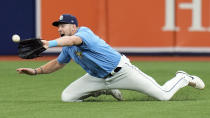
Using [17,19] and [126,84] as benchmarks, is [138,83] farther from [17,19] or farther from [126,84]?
[17,19]

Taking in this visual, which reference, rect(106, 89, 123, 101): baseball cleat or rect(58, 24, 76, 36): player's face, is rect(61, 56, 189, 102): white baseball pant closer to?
rect(106, 89, 123, 101): baseball cleat

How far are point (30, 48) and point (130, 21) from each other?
8825mm

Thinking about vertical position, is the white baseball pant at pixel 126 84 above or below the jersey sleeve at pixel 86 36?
below

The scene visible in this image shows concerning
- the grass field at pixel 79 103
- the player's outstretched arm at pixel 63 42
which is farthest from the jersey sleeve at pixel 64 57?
the player's outstretched arm at pixel 63 42

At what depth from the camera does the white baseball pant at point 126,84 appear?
334 inches

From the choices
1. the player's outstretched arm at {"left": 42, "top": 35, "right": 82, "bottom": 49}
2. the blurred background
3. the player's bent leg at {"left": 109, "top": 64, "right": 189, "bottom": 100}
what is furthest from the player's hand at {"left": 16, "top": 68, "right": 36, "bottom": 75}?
the blurred background

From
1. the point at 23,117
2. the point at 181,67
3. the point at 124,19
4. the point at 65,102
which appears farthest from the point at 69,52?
the point at 124,19

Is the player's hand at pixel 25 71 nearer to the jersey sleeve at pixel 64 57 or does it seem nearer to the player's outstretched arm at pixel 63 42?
the jersey sleeve at pixel 64 57

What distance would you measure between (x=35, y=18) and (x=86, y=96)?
852cm

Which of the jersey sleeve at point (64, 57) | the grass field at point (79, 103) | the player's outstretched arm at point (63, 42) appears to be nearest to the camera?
the grass field at point (79, 103)

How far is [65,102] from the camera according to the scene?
8.65 m

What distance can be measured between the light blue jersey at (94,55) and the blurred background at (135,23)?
26.4 feet

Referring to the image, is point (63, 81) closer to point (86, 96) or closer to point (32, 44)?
point (86, 96)

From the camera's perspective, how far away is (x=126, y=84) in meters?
8.56
